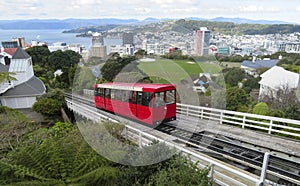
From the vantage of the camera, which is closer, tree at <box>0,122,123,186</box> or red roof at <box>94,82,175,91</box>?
tree at <box>0,122,123,186</box>

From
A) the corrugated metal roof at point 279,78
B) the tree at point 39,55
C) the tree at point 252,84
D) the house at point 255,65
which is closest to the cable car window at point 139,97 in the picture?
the corrugated metal roof at point 279,78

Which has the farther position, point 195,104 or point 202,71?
point 195,104

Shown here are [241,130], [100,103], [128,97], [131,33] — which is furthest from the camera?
[100,103]

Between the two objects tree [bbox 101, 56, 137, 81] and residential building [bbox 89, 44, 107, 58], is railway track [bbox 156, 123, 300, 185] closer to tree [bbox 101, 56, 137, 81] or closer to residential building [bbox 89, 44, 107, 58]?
tree [bbox 101, 56, 137, 81]

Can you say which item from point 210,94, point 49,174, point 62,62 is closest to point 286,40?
point 62,62

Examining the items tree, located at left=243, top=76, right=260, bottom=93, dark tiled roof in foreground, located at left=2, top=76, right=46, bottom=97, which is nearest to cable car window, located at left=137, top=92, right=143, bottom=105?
dark tiled roof in foreground, located at left=2, top=76, right=46, bottom=97

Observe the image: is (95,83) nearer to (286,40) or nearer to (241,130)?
(241,130)
